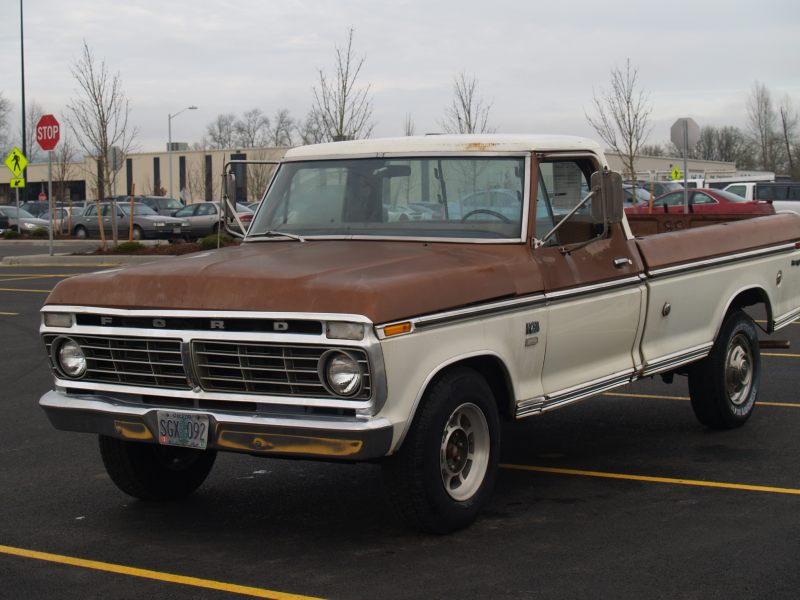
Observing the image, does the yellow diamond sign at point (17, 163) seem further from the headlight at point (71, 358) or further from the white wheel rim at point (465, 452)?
the white wheel rim at point (465, 452)

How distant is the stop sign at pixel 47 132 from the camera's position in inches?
1008

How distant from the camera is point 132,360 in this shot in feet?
15.3

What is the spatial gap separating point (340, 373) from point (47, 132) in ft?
79.0

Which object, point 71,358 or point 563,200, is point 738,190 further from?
point 71,358

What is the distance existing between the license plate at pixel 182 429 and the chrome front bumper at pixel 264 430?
3cm

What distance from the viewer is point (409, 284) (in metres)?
4.30

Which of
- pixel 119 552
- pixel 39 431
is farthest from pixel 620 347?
pixel 39 431

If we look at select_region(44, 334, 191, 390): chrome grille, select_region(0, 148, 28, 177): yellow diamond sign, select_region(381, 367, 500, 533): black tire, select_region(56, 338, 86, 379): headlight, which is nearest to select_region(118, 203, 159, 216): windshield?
select_region(0, 148, 28, 177): yellow diamond sign

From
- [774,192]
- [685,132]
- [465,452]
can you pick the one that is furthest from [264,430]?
[774,192]

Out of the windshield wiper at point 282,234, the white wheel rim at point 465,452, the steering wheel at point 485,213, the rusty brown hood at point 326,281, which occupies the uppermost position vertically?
the steering wheel at point 485,213

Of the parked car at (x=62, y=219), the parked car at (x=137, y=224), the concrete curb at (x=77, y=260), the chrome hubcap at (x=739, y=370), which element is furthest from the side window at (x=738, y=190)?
the chrome hubcap at (x=739, y=370)

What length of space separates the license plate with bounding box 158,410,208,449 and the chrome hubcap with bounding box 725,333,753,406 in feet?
13.9

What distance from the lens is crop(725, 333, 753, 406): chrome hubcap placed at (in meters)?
6.96

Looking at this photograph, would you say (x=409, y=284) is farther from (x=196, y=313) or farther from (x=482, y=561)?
(x=482, y=561)
